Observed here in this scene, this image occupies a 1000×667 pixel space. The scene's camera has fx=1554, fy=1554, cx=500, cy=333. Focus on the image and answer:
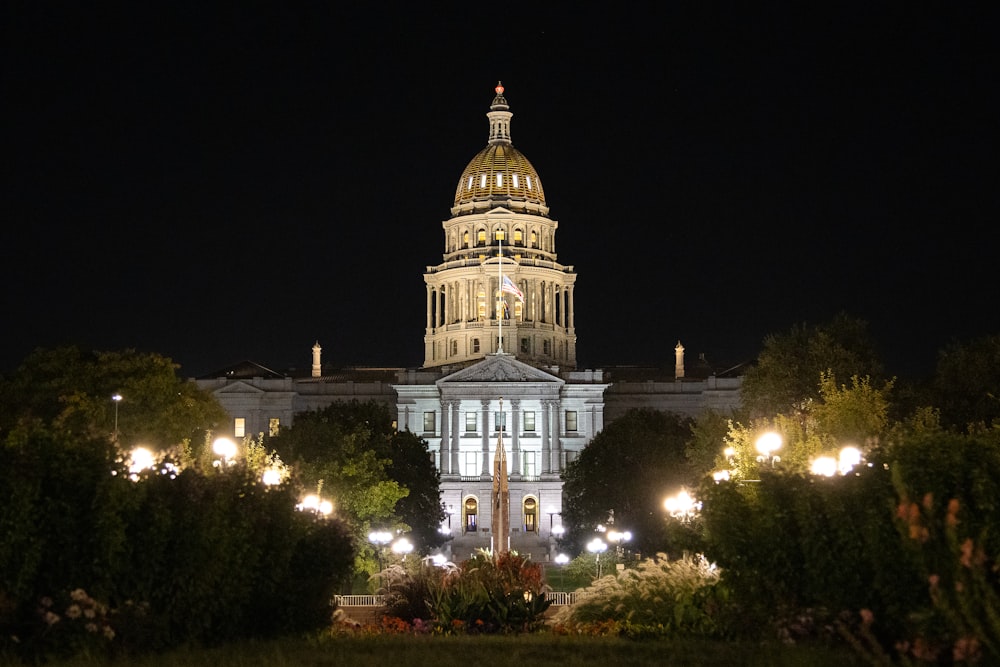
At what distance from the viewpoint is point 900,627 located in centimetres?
2784

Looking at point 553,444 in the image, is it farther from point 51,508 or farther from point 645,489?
point 51,508

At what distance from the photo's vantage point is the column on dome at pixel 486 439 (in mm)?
136000

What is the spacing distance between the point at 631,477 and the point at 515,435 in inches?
1778

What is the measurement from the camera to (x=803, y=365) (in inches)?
2928

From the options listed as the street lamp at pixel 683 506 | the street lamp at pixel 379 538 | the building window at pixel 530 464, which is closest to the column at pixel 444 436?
the building window at pixel 530 464

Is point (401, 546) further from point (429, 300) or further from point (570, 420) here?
point (429, 300)

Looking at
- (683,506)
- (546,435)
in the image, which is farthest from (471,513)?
(683,506)

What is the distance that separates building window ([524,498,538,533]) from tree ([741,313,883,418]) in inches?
2282

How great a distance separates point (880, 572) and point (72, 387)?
5547cm

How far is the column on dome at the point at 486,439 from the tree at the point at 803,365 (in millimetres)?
61051

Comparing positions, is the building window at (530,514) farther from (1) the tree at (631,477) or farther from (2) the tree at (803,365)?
(2) the tree at (803,365)

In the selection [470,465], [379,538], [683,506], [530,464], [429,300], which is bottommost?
[683,506]

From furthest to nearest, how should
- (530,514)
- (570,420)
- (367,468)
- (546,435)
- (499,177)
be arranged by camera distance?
1. (499,177)
2. (570,420)
3. (546,435)
4. (530,514)
5. (367,468)

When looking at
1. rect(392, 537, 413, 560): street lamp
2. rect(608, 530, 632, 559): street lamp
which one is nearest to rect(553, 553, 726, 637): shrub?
rect(392, 537, 413, 560): street lamp
